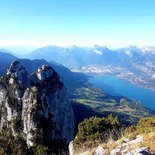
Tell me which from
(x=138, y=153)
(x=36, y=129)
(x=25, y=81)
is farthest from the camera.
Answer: (x=25, y=81)

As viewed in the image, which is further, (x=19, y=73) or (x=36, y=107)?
(x=19, y=73)

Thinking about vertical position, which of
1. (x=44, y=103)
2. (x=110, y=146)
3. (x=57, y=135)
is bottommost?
(x=57, y=135)

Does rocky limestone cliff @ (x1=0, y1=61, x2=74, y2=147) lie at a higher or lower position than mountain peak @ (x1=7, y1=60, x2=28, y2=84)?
lower

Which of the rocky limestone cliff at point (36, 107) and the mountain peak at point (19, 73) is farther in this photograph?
the mountain peak at point (19, 73)

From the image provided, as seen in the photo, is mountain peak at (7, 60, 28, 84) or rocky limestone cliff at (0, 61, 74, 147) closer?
rocky limestone cliff at (0, 61, 74, 147)

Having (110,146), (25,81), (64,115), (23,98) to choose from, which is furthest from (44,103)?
(110,146)

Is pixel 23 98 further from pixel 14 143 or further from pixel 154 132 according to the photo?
pixel 154 132

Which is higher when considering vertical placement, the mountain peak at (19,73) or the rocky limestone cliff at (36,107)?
the mountain peak at (19,73)

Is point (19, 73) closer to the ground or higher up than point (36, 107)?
higher up
